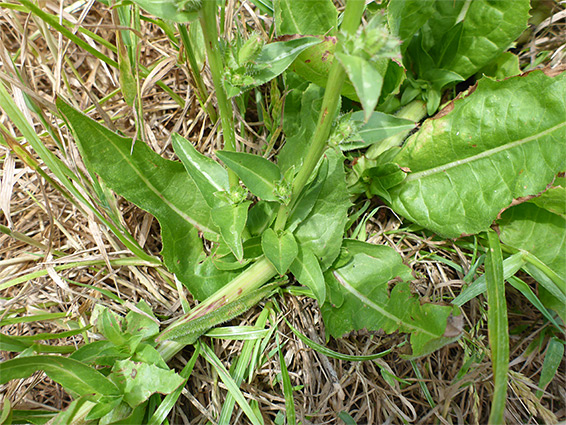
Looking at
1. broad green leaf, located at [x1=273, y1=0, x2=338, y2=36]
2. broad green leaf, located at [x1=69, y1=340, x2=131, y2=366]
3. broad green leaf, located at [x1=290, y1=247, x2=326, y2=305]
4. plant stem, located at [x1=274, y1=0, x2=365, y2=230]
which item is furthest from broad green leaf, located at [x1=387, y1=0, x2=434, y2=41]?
broad green leaf, located at [x1=69, y1=340, x2=131, y2=366]

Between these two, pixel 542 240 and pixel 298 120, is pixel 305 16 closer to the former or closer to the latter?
pixel 298 120

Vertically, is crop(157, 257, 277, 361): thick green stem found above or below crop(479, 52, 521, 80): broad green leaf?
below

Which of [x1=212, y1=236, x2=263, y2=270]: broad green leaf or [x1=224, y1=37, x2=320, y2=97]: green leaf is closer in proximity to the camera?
[x1=224, y1=37, x2=320, y2=97]: green leaf

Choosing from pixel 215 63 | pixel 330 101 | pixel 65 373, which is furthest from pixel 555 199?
pixel 65 373

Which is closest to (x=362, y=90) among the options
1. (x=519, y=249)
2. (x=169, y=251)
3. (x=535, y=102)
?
(x=169, y=251)

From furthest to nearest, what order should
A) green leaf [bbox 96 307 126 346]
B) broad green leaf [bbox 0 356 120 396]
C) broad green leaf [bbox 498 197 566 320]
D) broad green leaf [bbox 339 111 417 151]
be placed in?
broad green leaf [bbox 498 197 566 320] → green leaf [bbox 96 307 126 346] → broad green leaf [bbox 339 111 417 151] → broad green leaf [bbox 0 356 120 396]

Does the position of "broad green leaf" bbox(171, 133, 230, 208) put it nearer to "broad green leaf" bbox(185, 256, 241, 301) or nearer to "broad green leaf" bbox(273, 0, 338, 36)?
"broad green leaf" bbox(185, 256, 241, 301)
